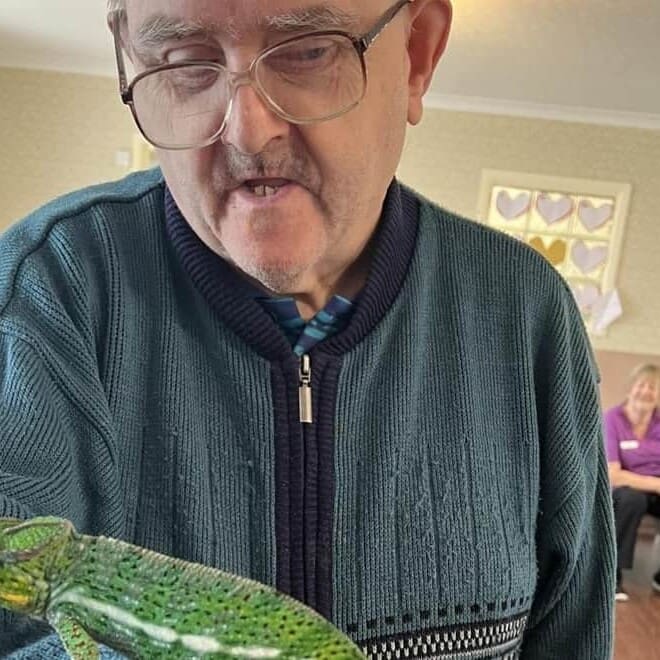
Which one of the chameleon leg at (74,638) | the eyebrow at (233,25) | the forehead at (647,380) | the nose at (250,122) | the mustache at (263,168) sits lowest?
the forehead at (647,380)

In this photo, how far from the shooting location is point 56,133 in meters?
6.23

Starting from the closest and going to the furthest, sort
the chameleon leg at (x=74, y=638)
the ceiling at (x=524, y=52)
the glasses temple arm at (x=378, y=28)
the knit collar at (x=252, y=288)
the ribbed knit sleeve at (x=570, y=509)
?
the chameleon leg at (x=74, y=638) → the glasses temple arm at (x=378, y=28) → the knit collar at (x=252, y=288) → the ribbed knit sleeve at (x=570, y=509) → the ceiling at (x=524, y=52)

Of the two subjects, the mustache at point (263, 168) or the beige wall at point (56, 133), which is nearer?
the mustache at point (263, 168)

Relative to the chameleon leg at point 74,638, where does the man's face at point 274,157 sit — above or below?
above

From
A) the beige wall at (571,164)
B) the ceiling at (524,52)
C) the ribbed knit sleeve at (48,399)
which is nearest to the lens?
the ribbed knit sleeve at (48,399)

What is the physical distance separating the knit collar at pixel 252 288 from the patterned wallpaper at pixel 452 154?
17.5ft

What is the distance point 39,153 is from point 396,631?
236 inches

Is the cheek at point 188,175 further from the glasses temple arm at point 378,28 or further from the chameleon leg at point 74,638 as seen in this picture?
the chameleon leg at point 74,638

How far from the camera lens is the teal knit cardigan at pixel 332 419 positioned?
0.74 metres

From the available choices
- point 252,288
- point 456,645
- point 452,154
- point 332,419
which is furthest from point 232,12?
point 452,154

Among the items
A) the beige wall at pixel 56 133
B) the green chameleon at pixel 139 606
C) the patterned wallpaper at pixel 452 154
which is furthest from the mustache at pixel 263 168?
the beige wall at pixel 56 133

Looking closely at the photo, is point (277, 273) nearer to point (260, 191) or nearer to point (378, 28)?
point (260, 191)

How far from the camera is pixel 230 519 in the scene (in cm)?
→ 81

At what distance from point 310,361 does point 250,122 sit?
0.90 feet
